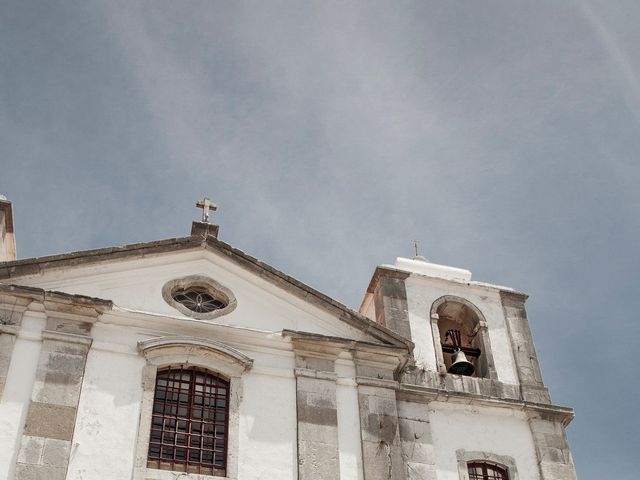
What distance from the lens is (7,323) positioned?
14344 millimetres

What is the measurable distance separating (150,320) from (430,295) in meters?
6.14

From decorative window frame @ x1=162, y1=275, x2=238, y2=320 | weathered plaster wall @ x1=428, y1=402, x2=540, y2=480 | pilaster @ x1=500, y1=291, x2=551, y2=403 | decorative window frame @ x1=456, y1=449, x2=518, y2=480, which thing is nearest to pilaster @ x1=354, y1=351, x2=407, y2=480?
weathered plaster wall @ x1=428, y1=402, x2=540, y2=480

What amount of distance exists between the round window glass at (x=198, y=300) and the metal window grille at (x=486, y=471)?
5.19m

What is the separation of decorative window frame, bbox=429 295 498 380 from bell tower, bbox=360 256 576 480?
0.8 inches

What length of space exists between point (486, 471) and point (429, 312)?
3.64m

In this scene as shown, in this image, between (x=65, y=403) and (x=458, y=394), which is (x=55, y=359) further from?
(x=458, y=394)

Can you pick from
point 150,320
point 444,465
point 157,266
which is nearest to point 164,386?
point 150,320

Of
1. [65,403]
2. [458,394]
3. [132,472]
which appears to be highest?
[458,394]

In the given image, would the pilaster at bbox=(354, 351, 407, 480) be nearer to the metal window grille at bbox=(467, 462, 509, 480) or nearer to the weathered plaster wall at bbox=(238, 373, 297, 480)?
the weathered plaster wall at bbox=(238, 373, 297, 480)

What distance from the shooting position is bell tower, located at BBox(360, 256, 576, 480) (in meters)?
15.9

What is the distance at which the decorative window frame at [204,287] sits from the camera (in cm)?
1562

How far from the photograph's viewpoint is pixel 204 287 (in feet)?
53.4

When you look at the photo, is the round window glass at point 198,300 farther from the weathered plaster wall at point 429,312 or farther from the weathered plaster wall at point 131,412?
the weathered plaster wall at point 429,312

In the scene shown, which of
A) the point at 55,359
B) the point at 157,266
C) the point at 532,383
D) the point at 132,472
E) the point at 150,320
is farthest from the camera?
the point at 532,383
